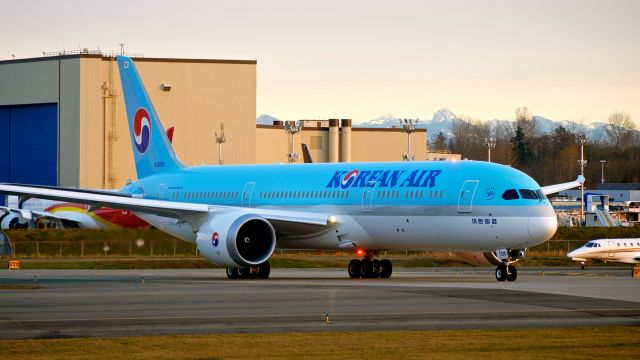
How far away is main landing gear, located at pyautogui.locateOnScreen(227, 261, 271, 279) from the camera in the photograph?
42344 mm

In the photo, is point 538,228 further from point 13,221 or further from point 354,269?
point 13,221

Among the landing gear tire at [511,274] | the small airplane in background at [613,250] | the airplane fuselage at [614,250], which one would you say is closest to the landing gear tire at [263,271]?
the landing gear tire at [511,274]

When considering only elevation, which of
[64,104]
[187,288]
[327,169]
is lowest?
[187,288]

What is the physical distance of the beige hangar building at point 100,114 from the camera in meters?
97.0

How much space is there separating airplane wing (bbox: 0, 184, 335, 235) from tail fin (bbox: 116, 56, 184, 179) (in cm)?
697

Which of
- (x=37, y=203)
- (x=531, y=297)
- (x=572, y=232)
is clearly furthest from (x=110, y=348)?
(x=37, y=203)

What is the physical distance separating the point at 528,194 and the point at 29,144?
229ft

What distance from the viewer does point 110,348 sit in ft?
63.2

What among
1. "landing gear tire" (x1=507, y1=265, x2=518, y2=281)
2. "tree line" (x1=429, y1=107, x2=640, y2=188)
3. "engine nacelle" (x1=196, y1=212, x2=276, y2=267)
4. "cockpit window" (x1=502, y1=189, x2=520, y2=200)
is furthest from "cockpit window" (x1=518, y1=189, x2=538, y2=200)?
"tree line" (x1=429, y1=107, x2=640, y2=188)

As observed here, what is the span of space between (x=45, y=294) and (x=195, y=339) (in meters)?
12.1

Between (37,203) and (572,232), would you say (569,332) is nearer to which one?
(572,232)

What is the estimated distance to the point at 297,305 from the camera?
27562mm

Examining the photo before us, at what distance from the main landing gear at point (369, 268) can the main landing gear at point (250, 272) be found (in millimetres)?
3184

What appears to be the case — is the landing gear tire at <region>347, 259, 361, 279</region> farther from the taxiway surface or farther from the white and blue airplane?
the taxiway surface
